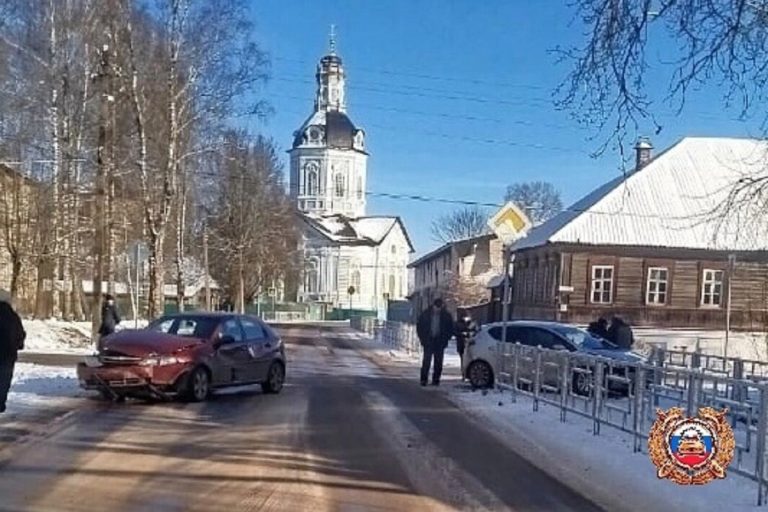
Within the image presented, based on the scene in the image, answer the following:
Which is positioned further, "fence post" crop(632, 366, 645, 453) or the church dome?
the church dome

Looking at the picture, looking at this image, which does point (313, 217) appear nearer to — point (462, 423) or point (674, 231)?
point (674, 231)

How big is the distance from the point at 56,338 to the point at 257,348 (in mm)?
18146

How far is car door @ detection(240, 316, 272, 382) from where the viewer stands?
1933 cm

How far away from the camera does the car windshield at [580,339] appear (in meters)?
22.1

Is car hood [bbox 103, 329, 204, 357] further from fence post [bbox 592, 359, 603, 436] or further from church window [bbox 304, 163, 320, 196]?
church window [bbox 304, 163, 320, 196]

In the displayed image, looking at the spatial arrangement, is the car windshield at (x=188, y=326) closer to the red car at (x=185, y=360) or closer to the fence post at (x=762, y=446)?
the red car at (x=185, y=360)

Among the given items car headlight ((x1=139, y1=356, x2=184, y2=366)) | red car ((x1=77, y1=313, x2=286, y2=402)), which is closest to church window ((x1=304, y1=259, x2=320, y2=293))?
red car ((x1=77, y1=313, x2=286, y2=402))

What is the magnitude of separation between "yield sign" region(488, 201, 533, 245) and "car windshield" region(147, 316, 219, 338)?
4911mm

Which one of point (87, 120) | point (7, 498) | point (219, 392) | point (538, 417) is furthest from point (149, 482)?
point (87, 120)

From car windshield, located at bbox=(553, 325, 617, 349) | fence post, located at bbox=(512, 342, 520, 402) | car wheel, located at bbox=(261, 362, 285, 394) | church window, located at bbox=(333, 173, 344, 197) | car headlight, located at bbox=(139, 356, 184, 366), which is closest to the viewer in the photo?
car headlight, located at bbox=(139, 356, 184, 366)

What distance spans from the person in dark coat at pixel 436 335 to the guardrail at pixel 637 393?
3.54m

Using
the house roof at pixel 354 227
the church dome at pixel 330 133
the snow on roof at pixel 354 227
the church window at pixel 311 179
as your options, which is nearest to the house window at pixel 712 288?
the house roof at pixel 354 227

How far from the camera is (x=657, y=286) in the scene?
163 ft

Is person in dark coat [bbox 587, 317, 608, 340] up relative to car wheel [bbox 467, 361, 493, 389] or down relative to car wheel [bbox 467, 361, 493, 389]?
up
